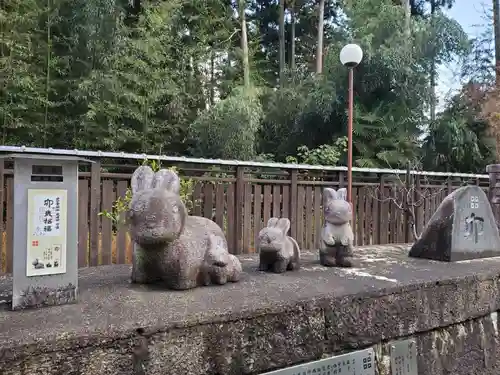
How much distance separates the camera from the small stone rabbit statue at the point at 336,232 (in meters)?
2.47

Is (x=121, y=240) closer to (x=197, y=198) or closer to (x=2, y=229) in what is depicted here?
(x=197, y=198)

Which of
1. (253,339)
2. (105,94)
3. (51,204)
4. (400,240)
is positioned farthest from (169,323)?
(105,94)

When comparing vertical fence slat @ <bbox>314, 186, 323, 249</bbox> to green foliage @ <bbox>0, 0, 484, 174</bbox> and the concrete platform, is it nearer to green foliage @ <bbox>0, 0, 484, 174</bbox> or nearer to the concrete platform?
green foliage @ <bbox>0, 0, 484, 174</bbox>

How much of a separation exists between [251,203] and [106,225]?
1.70 meters

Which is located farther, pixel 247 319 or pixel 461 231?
pixel 461 231

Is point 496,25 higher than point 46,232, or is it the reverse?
point 496,25

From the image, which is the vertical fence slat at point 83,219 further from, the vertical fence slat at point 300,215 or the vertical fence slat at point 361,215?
the vertical fence slat at point 361,215

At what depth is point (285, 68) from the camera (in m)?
10.7

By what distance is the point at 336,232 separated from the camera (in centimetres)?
249

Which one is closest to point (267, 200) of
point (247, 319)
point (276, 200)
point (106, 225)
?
point (276, 200)

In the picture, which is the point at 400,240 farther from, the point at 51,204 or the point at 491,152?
the point at 51,204

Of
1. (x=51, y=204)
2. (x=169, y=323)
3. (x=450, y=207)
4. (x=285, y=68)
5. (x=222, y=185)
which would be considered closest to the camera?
(x=169, y=323)

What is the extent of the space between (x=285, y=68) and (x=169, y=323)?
10021mm

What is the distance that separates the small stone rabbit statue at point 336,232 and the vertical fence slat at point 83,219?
248 centimetres
